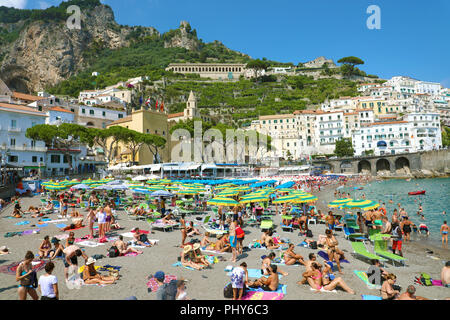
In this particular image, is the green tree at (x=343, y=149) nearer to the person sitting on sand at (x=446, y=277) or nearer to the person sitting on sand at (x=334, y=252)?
the person sitting on sand at (x=334, y=252)

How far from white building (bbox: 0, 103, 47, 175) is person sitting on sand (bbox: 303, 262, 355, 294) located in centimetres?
3694

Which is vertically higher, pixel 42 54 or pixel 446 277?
pixel 42 54

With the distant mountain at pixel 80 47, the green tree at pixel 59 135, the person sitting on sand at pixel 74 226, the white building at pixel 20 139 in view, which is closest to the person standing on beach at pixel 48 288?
the person sitting on sand at pixel 74 226

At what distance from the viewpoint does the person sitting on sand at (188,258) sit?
321 inches

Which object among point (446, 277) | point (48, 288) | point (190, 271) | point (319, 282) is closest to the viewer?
point (48, 288)

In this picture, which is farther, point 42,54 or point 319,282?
point 42,54

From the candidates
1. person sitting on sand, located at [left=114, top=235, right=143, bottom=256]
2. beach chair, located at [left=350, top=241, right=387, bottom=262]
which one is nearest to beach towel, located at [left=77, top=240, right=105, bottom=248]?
person sitting on sand, located at [left=114, top=235, right=143, bottom=256]

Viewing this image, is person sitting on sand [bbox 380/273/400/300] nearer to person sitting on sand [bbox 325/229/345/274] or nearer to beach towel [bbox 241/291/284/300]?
person sitting on sand [bbox 325/229/345/274]

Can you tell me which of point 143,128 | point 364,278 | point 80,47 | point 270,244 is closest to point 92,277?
point 270,244

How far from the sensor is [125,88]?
86562mm

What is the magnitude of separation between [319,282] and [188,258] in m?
3.82

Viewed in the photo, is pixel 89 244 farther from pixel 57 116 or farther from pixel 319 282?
pixel 57 116

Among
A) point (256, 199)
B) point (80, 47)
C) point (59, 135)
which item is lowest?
point (256, 199)

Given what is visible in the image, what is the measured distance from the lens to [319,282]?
6.77m
